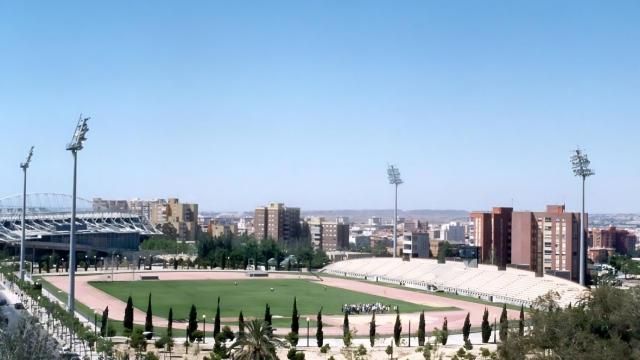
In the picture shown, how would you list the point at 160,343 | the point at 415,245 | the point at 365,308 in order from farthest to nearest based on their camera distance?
the point at 415,245 → the point at 365,308 → the point at 160,343

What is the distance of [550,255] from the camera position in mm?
86500

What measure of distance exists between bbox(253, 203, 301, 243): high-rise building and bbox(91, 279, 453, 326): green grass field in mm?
69746

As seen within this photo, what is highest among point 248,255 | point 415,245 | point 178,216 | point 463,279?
point 178,216

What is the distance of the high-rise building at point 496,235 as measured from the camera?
9694 cm

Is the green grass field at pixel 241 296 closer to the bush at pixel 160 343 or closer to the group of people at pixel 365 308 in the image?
the group of people at pixel 365 308

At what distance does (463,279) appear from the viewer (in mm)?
76938

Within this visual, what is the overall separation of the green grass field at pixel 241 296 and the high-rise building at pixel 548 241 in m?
24.0

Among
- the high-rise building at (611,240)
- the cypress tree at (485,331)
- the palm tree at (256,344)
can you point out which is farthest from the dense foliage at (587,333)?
the high-rise building at (611,240)

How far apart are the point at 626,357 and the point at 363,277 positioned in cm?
6044

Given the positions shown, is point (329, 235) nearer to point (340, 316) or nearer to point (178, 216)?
point (178, 216)

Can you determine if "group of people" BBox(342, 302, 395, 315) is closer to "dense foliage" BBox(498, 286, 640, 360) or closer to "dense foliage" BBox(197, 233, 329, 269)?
"dense foliage" BBox(498, 286, 640, 360)

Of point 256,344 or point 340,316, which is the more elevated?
point 256,344

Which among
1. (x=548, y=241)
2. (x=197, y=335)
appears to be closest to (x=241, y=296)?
(x=197, y=335)

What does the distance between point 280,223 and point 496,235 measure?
63.6 m
